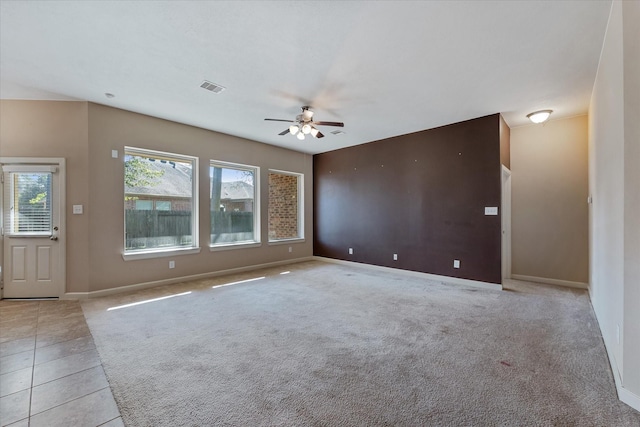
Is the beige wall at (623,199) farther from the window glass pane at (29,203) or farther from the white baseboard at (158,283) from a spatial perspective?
the window glass pane at (29,203)

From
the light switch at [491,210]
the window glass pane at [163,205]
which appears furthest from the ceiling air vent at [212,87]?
the light switch at [491,210]

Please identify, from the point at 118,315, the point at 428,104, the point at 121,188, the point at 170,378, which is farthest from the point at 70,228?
the point at 428,104

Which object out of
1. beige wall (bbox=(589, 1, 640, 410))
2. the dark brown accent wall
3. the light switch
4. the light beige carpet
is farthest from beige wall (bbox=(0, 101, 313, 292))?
beige wall (bbox=(589, 1, 640, 410))

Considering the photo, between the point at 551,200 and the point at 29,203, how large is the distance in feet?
27.0

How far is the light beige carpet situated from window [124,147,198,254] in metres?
1.06

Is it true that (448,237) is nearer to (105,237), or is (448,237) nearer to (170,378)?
(170,378)

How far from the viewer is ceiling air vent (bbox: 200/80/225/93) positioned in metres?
3.40

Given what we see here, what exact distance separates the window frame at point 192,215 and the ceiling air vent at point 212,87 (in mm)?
1795

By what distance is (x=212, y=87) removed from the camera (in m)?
3.50

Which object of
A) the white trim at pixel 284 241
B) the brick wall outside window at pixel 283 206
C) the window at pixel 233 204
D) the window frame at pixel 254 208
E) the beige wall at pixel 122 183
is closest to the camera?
the beige wall at pixel 122 183

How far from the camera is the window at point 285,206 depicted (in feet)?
21.7

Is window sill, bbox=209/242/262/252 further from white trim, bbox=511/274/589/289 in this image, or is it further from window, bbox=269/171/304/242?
white trim, bbox=511/274/589/289

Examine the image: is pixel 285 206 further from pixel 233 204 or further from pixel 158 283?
pixel 158 283

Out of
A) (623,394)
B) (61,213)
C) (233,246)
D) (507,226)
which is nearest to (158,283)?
(233,246)
